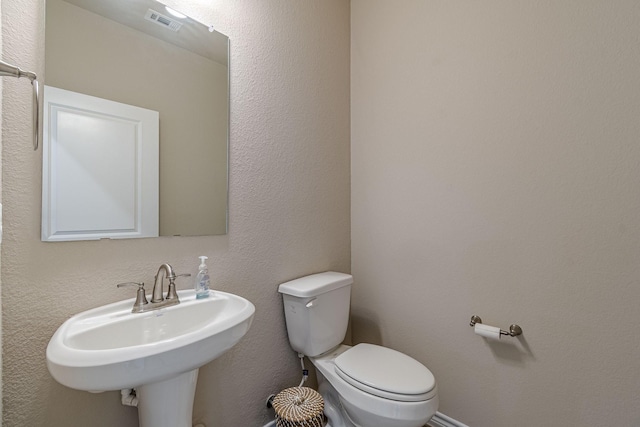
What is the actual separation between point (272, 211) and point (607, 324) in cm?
143

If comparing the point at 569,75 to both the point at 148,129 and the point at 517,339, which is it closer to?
the point at 517,339

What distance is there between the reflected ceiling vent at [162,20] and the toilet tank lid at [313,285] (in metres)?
1.21

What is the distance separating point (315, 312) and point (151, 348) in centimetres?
83

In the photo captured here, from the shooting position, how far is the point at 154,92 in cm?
109

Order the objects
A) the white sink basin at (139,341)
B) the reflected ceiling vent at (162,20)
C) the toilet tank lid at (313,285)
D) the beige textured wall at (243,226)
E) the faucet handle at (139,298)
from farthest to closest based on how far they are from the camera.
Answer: the toilet tank lid at (313,285)
the reflected ceiling vent at (162,20)
the faucet handle at (139,298)
the beige textured wall at (243,226)
the white sink basin at (139,341)

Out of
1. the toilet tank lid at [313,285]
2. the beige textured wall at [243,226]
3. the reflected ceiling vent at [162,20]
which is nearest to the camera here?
the beige textured wall at [243,226]

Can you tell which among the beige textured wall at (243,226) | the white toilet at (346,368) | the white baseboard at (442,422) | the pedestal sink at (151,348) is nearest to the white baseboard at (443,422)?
the white baseboard at (442,422)

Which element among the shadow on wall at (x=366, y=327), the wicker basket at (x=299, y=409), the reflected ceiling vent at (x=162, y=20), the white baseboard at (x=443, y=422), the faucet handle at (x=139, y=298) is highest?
the reflected ceiling vent at (x=162, y=20)

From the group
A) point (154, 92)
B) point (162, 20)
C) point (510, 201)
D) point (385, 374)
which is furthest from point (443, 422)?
point (162, 20)

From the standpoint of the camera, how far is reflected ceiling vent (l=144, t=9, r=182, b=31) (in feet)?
3.48

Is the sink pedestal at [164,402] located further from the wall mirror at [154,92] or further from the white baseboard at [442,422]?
the white baseboard at [442,422]

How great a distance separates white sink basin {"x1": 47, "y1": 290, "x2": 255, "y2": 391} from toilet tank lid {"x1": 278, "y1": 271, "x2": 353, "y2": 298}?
1.17 ft

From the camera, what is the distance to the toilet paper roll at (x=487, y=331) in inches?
48.3

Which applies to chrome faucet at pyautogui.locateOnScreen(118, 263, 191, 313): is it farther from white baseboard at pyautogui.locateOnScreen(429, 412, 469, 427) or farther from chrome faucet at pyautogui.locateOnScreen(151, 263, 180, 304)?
white baseboard at pyautogui.locateOnScreen(429, 412, 469, 427)
